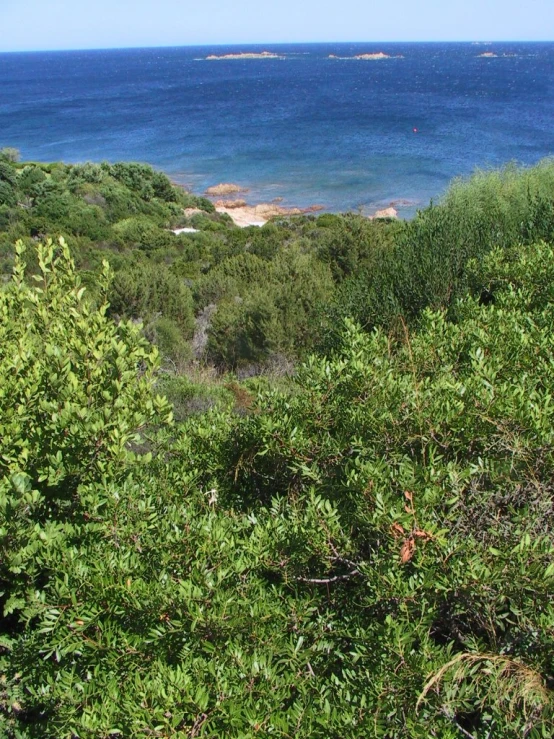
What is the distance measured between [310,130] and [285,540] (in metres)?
64.6

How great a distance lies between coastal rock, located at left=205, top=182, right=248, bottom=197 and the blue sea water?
1.08 metres

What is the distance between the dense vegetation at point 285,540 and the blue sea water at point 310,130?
31.6 metres

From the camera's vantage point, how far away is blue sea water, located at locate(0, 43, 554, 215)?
4416cm

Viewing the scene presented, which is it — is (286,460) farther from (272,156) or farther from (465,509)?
(272,156)

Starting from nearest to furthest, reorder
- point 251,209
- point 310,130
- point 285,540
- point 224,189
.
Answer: point 285,540 → point 251,209 → point 224,189 → point 310,130

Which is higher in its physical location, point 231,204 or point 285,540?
point 285,540

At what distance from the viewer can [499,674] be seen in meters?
2.37

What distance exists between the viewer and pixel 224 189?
4388cm

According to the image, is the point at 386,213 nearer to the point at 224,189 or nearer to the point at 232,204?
the point at 232,204

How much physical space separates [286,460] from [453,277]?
21.7ft

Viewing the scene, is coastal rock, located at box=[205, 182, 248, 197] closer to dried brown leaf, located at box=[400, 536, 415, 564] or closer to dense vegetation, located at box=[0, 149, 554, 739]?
dense vegetation, located at box=[0, 149, 554, 739]

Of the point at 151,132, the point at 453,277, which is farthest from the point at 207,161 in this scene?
the point at 453,277

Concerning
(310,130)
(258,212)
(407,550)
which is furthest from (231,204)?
(407,550)

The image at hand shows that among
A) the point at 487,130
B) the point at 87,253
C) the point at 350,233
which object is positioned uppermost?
the point at 487,130
